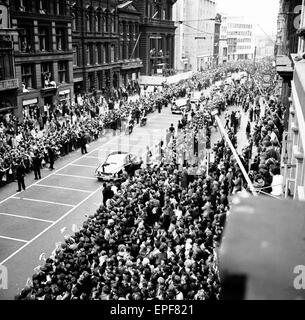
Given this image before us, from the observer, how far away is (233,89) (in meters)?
50.7

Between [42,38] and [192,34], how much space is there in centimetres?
6445

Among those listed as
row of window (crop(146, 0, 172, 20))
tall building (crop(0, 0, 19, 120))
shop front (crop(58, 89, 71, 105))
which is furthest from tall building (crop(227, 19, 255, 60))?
tall building (crop(0, 0, 19, 120))

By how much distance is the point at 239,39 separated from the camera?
495 ft

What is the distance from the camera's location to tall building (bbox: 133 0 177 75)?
2763 inches

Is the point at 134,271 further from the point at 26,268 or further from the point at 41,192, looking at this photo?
the point at 41,192

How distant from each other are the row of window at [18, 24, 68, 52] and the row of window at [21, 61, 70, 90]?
4.94 feet

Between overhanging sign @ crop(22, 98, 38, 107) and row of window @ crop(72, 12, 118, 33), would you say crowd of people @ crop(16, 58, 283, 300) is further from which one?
row of window @ crop(72, 12, 118, 33)

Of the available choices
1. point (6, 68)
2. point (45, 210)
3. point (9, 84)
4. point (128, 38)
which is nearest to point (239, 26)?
point (128, 38)

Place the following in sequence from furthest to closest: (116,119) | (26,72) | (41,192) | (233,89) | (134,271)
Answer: (233,89), (26,72), (116,119), (41,192), (134,271)

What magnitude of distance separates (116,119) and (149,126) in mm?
4300

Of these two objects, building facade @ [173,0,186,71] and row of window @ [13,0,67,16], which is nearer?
row of window @ [13,0,67,16]
